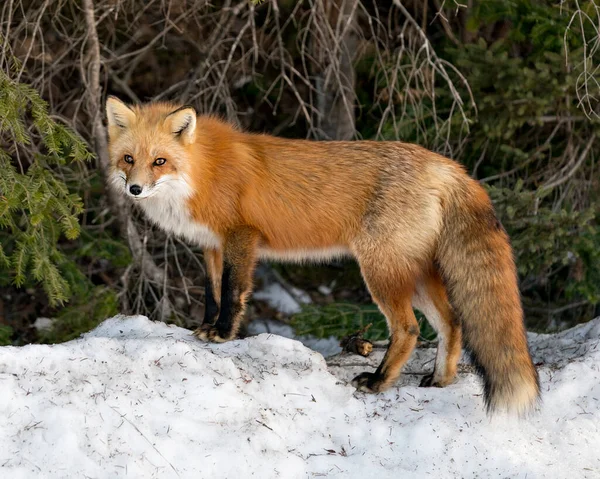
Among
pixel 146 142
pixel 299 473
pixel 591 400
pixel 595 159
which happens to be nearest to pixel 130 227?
pixel 146 142

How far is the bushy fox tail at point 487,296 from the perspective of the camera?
3.44 m

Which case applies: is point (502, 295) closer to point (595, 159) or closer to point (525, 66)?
point (525, 66)

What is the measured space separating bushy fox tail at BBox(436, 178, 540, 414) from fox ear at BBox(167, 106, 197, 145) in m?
1.42

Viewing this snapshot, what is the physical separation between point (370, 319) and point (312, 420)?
2723 millimetres

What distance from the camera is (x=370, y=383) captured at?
3.85 m

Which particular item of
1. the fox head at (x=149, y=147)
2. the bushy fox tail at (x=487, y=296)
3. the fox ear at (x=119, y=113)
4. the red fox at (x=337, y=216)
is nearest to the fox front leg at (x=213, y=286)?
A: the red fox at (x=337, y=216)

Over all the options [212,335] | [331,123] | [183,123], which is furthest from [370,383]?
[331,123]

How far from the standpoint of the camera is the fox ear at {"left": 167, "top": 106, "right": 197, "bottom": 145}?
3.93m

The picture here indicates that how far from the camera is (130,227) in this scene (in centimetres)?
581

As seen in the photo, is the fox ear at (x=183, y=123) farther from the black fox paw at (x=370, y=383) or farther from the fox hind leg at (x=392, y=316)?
the black fox paw at (x=370, y=383)

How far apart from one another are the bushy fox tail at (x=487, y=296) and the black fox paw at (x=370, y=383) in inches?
20.2

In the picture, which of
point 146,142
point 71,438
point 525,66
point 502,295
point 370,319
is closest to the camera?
Answer: point 71,438

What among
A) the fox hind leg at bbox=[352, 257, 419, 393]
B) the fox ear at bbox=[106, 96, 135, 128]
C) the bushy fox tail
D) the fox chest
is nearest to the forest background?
the fox ear at bbox=[106, 96, 135, 128]

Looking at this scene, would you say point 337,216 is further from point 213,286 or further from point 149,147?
point 149,147
